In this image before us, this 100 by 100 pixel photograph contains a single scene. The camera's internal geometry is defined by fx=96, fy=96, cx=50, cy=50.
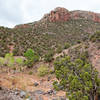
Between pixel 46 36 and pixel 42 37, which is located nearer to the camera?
pixel 42 37

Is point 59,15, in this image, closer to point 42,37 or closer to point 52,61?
point 42,37

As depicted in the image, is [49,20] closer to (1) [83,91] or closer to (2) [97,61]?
(2) [97,61]

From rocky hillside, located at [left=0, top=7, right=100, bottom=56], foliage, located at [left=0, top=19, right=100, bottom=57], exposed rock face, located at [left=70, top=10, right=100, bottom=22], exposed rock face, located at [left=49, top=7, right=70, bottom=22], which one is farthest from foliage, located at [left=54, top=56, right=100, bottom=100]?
exposed rock face, located at [left=70, top=10, right=100, bottom=22]

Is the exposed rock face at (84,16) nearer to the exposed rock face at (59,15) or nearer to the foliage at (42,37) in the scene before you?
the exposed rock face at (59,15)

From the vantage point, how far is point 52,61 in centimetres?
1811

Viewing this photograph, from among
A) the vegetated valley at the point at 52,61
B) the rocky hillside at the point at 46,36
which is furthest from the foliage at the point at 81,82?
the rocky hillside at the point at 46,36

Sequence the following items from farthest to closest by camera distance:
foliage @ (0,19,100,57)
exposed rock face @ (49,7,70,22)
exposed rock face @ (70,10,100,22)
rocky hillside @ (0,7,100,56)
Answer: exposed rock face @ (70,10,100,22), exposed rock face @ (49,7,70,22), foliage @ (0,19,100,57), rocky hillside @ (0,7,100,56)

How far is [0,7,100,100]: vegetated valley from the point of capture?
6.27m

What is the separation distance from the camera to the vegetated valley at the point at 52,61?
6275 millimetres

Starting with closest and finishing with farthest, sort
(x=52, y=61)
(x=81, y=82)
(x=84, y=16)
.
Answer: (x=81, y=82) < (x=52, y=61) < (x=84, y=16)

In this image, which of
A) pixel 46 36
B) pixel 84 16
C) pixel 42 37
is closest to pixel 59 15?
pixel 84 16

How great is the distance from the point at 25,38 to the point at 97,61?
27.3m

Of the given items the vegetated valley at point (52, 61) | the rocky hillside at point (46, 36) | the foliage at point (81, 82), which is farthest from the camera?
the rocky hillside at point (46, 36)

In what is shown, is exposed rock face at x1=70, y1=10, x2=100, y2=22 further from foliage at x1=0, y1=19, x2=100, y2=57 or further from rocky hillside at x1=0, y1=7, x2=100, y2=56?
foliage at x1=0, y1=19, x2=100, y2=57
